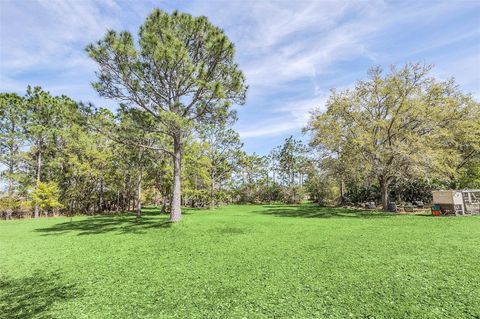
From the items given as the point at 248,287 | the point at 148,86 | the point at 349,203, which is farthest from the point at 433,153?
the point at 148,86

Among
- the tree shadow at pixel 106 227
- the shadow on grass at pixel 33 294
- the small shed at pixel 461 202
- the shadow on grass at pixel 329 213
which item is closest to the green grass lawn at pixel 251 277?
the shadow on grass at pixel 33 294

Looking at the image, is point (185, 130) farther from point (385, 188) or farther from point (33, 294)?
point (385, 188)

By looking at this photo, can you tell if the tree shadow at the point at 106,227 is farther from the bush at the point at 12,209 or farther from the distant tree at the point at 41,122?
the distant tree at the point at 41,122

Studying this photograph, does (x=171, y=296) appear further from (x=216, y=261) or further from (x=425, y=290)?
(x=425, y=290)

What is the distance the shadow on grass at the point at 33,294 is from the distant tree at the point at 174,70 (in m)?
8.78

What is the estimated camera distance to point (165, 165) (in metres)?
22.8

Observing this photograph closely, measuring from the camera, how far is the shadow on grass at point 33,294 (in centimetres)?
449

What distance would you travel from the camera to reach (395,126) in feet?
62.9

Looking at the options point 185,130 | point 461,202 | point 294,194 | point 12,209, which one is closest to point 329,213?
point 461,202

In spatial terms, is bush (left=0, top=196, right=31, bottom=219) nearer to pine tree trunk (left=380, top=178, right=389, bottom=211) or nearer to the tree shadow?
the tree shadow

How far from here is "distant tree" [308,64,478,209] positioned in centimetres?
1764

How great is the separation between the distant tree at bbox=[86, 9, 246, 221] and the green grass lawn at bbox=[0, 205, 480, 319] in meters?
7.65

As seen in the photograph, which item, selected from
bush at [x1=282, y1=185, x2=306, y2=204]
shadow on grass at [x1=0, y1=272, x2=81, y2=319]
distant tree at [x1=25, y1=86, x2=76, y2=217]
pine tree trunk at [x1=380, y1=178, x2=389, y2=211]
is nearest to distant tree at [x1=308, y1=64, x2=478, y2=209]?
pine tree trunk at [x1=380, y1=178, x2=389, y2=211]

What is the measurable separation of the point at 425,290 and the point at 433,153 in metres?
15.8
